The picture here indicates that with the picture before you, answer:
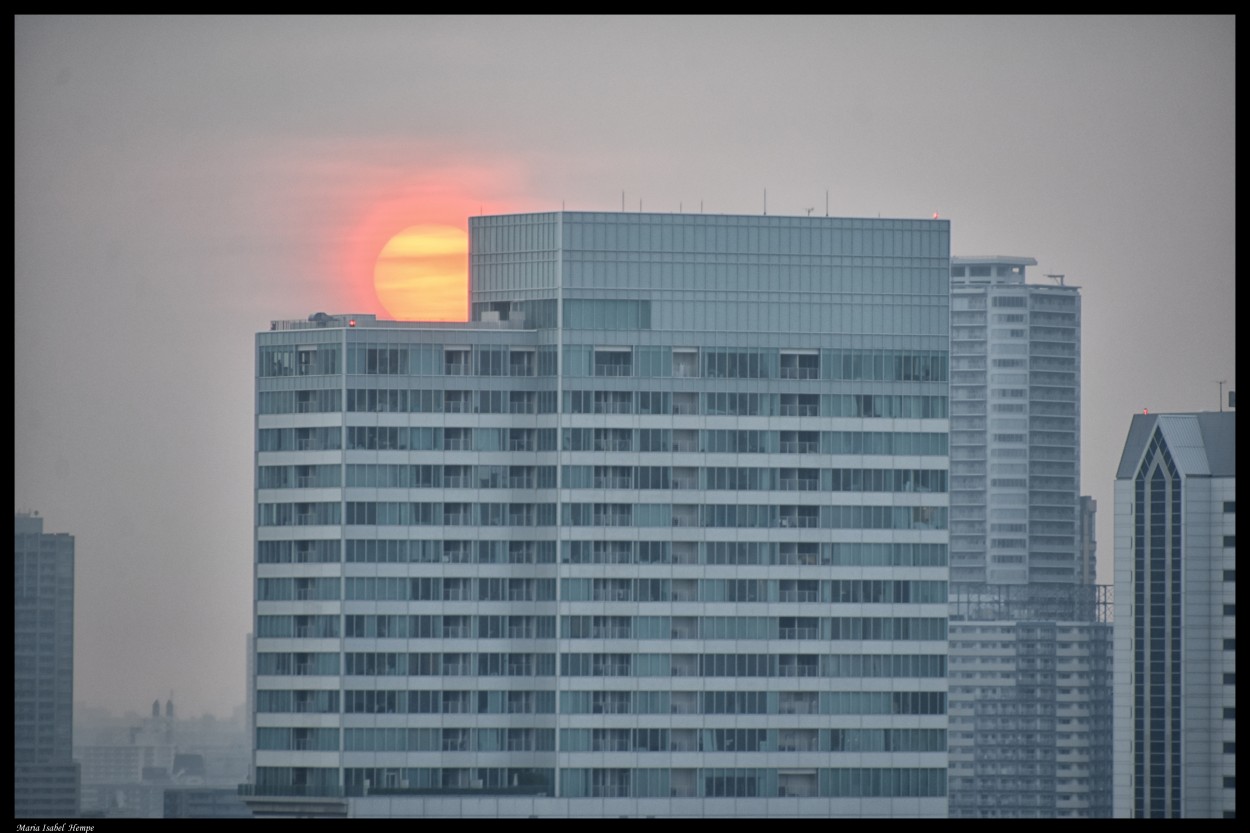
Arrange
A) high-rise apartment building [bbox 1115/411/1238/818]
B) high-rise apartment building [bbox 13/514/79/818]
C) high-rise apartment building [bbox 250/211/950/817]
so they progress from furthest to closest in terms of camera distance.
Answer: high-rise apartment building [bbox 13/514/79/818] < high-rise apartment building [bbox 1115/411/1238/818] < high-rise apartment building [bbox 250/211/950/817]

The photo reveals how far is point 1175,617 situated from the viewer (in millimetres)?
155000

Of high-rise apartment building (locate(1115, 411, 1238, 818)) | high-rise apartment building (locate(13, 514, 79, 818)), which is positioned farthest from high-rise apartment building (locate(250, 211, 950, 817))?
high-rise apartment building (locate(13, 514, 79, 818))

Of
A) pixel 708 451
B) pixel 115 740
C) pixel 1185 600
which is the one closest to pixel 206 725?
pixel 115 740

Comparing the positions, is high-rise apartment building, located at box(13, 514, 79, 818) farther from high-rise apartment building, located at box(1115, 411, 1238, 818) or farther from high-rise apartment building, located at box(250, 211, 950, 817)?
high-rise apartment building, located at box(1115, 411, 1238, 818)

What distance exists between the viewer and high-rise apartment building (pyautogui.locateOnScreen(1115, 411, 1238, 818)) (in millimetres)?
144625

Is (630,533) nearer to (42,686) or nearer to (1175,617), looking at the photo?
(1175,617)

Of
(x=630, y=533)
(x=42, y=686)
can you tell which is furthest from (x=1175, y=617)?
(x=42, y=686)

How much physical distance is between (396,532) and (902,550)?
28.0 m

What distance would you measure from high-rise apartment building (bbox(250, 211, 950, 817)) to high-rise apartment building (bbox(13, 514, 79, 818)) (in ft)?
130

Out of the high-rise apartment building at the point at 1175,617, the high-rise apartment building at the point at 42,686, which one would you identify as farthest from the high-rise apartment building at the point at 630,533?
the high-rise apartment building at the point at 42,686

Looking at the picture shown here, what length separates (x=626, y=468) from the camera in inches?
4493

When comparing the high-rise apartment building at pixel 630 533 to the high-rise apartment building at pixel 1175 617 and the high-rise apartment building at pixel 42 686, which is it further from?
the high-rise apartment building at pixel 42 686

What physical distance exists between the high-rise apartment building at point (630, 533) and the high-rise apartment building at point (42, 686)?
39.5 metres
